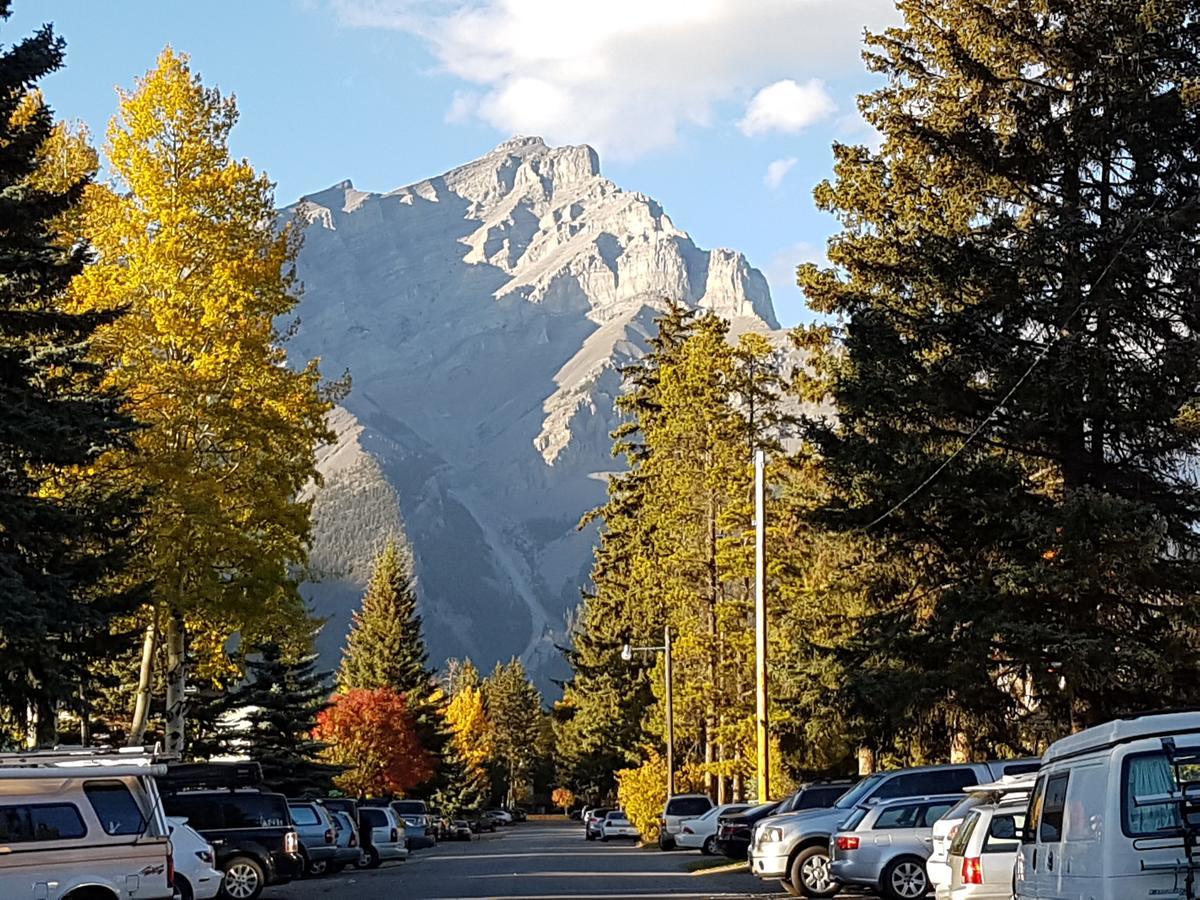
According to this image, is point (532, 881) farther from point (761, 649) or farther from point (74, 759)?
point (74, 759)

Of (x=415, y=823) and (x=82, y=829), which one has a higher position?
(x=82, y=829)

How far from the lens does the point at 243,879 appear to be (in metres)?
25.3

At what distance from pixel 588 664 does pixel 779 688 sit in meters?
47.1

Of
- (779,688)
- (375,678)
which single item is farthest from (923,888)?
(375,678)

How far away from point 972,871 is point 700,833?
2788cm

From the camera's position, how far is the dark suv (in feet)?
83.1

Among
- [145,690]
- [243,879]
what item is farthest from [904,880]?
[145,690]

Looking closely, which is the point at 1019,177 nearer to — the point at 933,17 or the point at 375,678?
the point at 933,17

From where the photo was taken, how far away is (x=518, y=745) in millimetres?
151125

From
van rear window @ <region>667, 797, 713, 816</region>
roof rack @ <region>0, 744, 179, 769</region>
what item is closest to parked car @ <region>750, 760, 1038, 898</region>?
roof rack @ <region>0, 744, 179, 769</region>

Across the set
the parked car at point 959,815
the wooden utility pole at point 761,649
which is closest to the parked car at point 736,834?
the wooden utility pole at point 761,649

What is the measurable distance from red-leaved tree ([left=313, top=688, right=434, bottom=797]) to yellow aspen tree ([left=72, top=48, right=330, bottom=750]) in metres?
43.1

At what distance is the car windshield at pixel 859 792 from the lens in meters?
24.2

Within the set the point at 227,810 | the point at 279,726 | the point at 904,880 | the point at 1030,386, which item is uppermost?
the point at 1030,386
